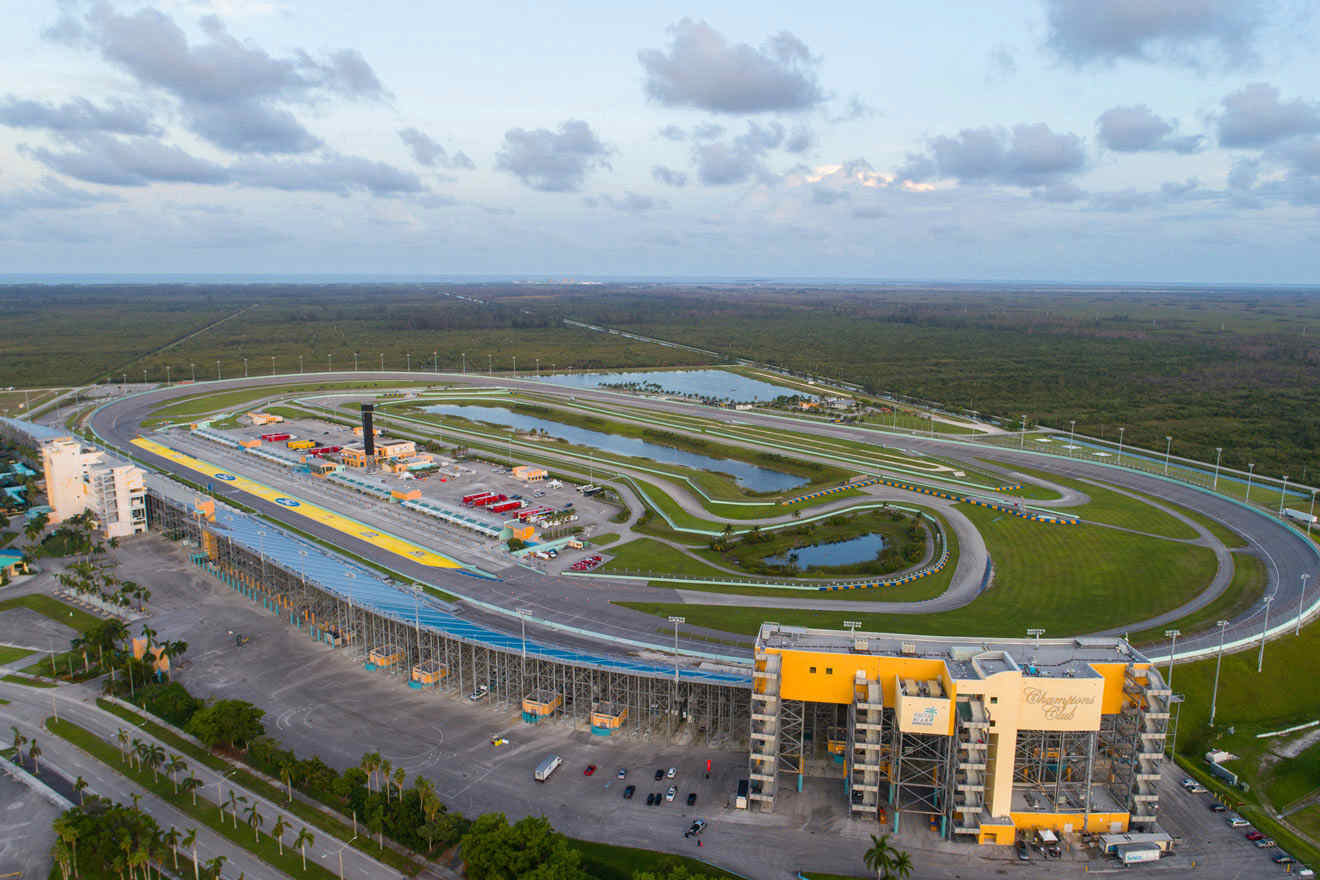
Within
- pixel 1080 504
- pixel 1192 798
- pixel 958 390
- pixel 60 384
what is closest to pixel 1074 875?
pixel 1192 798

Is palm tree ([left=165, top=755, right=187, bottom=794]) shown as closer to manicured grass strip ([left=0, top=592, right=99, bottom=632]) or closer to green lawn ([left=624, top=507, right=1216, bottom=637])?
manicured grass strip ([left=0, top=592, right=99, bottom=632])

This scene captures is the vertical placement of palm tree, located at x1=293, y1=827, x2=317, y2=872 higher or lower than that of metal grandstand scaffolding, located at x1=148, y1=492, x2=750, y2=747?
lower

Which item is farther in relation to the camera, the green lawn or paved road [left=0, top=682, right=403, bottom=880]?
the green lawn

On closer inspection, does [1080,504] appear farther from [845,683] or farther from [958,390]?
[958,390]

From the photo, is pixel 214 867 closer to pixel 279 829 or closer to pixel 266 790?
pixel 279 829

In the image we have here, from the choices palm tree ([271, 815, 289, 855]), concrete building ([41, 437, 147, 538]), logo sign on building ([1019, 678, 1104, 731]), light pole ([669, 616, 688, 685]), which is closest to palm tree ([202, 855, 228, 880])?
palm tree ([271, 815, 289, 855])

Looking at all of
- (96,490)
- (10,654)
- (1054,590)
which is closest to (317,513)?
(96,490)

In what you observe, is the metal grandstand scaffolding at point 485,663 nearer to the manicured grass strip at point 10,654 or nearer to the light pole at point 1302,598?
the manicured grass strip at point 10,654
